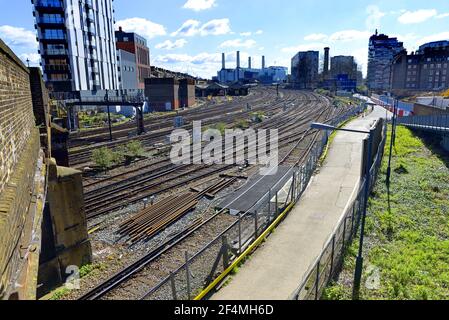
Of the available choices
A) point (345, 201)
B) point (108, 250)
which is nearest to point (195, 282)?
point (108, 250)

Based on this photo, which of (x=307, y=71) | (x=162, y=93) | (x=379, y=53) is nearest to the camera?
(x=162, y=93)

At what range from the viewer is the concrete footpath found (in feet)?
33.5

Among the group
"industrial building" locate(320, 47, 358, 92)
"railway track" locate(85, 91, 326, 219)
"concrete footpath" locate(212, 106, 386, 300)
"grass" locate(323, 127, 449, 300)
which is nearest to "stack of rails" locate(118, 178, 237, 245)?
"railway track" locate(85, 91, 326, 219)

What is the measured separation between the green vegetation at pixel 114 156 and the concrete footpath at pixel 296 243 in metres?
14.3

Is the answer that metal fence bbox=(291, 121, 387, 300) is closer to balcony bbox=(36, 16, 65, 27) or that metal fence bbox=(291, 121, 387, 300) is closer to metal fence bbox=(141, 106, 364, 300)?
metal fence bbox=(141, 106, 364, 300)

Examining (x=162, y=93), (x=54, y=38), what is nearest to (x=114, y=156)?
(x=162, y=93)

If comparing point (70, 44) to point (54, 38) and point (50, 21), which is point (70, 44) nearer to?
point (54, 38)

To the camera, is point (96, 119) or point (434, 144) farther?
point (96, 119)

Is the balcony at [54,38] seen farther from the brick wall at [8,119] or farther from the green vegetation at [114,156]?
the brick wall at [8,119]

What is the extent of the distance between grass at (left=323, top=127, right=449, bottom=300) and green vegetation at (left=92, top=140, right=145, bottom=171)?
17692mm

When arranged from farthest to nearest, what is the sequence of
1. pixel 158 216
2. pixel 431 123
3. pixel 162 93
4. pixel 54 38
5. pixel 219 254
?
1. pixel 162 93
2. pixel 54 38
3. pixel 431 123
4. pixel 158 216
5. pixel 219 254

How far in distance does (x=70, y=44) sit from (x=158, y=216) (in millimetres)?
52530

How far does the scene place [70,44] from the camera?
5662 centimetres

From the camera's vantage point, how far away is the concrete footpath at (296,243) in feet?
33.5
